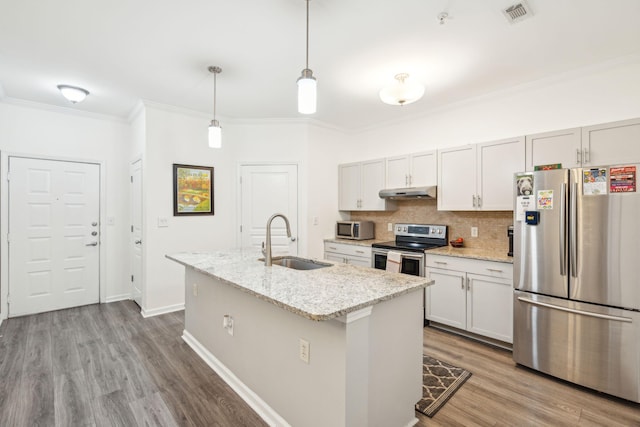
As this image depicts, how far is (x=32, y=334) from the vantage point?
3307 mm

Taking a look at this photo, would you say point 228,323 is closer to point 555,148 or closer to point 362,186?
point 362,186

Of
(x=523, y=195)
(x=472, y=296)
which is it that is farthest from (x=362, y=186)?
(x=523, y=195)

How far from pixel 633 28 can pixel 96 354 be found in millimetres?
5127

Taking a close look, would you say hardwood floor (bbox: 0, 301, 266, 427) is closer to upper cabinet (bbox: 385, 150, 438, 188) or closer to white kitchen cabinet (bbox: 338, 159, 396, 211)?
white kitchen cabinet (bbox: 338, 159, 396, 211)

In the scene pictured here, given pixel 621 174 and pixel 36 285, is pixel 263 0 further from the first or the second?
pixel 36 285

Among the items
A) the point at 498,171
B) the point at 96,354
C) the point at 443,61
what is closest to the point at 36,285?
the point at 96,354

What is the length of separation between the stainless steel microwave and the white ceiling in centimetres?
179

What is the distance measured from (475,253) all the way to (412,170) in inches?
51.3

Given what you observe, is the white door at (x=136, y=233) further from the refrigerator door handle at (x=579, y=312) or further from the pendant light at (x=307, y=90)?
the refrigerator door handle at (x=579, y=312)

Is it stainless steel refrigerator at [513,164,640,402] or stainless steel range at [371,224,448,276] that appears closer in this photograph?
stainless steel refrigerator at [513,164,640,402]

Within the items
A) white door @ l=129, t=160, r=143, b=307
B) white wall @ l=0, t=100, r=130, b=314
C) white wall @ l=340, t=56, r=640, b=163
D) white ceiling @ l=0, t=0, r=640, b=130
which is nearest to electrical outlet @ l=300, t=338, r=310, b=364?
white ceiling @ l=0, t=0, r=640, b=130

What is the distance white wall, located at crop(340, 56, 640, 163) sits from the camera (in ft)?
9.12

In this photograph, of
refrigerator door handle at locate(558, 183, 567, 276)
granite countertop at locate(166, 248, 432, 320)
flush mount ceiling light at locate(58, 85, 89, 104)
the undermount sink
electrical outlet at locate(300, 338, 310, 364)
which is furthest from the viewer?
flush mount ceiling light at locate(58, 85, 89, 104)

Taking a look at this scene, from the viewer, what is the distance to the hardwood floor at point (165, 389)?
200 cm
